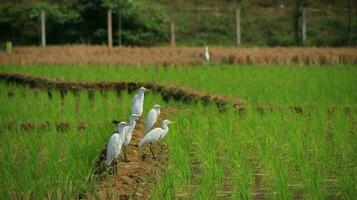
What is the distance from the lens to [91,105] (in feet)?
42.9

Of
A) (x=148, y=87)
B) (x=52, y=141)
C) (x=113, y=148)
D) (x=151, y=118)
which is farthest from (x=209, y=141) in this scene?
(x=148, y=87)

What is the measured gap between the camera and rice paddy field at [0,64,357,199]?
609 centimetres

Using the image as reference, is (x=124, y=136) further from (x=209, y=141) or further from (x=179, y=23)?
(x=179, y=23)

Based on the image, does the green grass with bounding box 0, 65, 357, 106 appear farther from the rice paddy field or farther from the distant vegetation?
the distant vegetation

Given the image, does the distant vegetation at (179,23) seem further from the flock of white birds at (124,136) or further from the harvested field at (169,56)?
the flock of white birds at (124,136)

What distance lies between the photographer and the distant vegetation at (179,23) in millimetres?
29531

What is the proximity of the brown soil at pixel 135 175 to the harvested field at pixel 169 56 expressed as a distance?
12.4m

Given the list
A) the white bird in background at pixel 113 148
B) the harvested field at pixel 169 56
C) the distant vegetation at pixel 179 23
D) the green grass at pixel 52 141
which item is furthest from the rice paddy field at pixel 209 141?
the distant vegetation at pixel 179 23

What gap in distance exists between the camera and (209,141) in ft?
27.1

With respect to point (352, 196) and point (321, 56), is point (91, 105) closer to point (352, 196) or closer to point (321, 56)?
point (352, 196)

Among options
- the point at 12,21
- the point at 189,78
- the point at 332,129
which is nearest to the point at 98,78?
the point at 189,78

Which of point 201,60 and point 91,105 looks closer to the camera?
point 91,105

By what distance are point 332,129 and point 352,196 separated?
3.88 metres

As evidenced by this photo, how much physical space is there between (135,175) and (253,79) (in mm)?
9472
